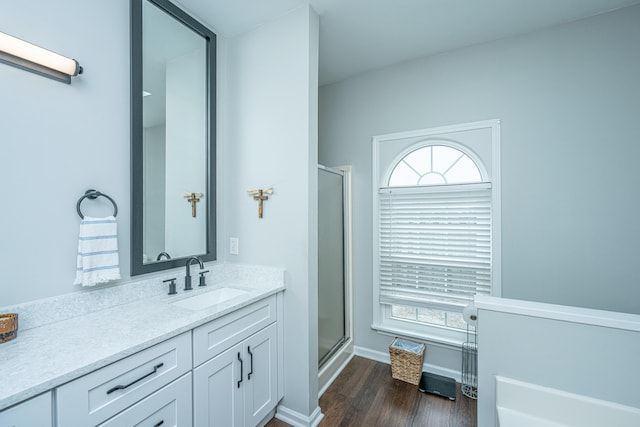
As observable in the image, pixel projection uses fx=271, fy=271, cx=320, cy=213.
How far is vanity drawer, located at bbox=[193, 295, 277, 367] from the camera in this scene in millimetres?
1318

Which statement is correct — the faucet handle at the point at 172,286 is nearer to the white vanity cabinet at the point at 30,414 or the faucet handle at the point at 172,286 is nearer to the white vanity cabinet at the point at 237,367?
the white vanity cabinet at the point at 237,367

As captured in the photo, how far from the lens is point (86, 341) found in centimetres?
108

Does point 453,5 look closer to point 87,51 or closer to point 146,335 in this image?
point 87,51

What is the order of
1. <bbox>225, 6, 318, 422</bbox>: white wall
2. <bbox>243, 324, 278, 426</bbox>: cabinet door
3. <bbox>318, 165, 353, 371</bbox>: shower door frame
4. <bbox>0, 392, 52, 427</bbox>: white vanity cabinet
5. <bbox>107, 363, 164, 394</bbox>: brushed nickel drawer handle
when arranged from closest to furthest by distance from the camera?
<bbox>0, 392, 52, 427</bbox>: white vanity cabinet, <bbox>107, 363, 164, 394</bbox>: brushed nickel drawer handle, <bbox>243, 324, 278, 426</bbox>: cabinet door, <bbox>225, 6, 318, 422</bbox>: white wall, <bbox>318, 165, 353, 371</bbox>: shower door frame

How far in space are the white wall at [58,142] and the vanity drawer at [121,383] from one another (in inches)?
24.0

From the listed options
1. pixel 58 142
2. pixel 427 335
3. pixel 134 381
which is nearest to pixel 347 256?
pixel 427 335

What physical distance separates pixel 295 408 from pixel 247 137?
1.96 meters

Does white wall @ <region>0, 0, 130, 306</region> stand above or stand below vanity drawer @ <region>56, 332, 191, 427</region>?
above

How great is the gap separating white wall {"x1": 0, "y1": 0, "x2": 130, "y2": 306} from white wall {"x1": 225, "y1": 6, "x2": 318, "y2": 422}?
2.48 ft

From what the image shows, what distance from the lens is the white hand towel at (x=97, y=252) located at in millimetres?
1321

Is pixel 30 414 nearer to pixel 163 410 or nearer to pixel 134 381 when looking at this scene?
pixel 134 381

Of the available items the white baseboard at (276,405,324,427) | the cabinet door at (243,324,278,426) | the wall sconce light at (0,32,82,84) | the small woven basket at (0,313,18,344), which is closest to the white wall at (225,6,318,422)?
the white baseboard at (276,405,324,427)

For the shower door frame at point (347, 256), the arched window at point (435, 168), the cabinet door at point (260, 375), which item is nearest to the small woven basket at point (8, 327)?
the cabinet door at point (260, 375)

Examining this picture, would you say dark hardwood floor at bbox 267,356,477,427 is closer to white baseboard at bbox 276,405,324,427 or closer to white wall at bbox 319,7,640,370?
white baseboard at bbox 276,405,324,427
